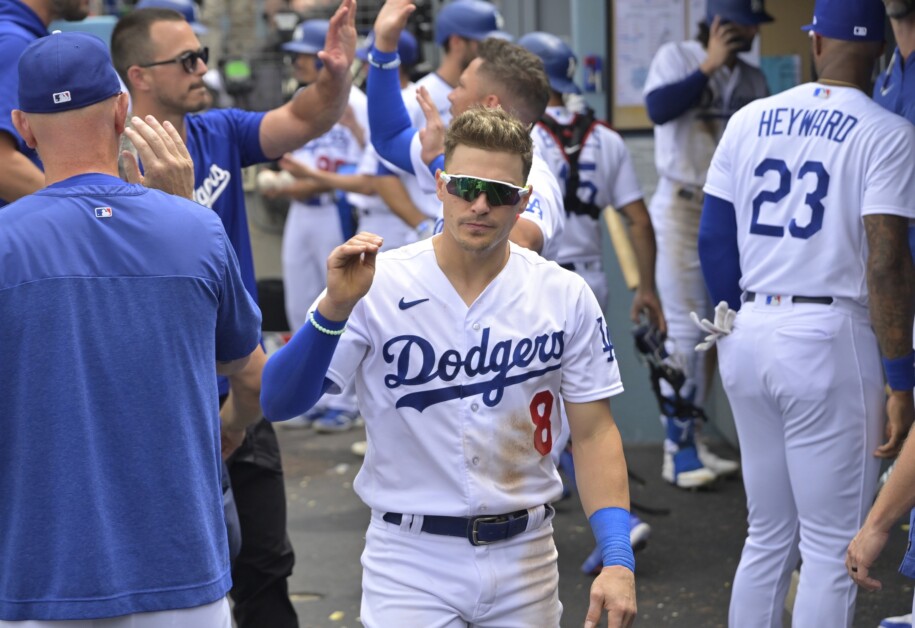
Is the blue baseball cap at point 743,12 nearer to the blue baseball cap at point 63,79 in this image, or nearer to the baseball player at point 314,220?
the baseball player at point 314,220

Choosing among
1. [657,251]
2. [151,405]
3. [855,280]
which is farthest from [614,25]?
[151,405]

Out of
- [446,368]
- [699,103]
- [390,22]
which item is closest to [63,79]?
[446,368]

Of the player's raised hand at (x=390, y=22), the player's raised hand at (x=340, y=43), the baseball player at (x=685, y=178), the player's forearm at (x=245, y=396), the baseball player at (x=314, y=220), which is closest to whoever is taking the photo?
the player's forearm at (x=245, y=396)

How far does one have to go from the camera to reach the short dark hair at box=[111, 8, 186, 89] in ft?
15.7

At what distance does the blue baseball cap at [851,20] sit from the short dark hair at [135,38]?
232 cm

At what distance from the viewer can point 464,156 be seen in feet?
11.4

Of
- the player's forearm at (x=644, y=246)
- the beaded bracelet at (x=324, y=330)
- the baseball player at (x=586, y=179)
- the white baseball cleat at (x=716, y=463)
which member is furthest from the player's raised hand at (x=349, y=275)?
the white baseball cleat at (x=716, y=463)

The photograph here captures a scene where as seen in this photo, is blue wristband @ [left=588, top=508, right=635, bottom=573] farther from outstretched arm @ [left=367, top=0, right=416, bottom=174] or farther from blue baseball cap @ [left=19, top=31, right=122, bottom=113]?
outstretched arm @ [left=367, top=0, right=416, bottom=174]

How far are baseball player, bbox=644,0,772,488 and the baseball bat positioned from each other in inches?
7.6

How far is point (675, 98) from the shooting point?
733 cm

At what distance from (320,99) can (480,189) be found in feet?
5.73

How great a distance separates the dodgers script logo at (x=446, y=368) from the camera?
11.3ft

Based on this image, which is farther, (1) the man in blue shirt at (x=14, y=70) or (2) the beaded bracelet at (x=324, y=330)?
(1) the man in blue shirt at (x=14, y=70)

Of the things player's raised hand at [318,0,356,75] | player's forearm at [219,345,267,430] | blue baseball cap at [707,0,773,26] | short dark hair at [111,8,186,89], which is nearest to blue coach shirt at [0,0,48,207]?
short dark hair at [111,8,186,89]
